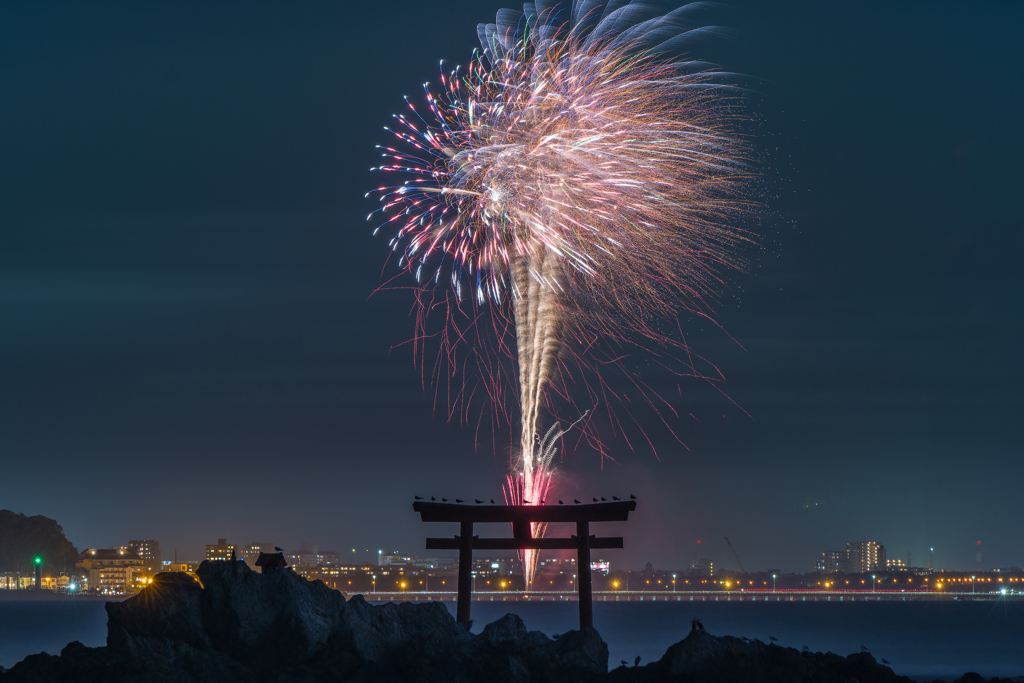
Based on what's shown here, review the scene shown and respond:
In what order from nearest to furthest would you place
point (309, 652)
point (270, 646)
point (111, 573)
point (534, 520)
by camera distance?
point (309, 652) → point (270, 646) → point (534, 520) → point (111, 573)

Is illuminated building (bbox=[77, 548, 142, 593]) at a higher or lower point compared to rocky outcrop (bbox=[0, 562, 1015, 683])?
lower

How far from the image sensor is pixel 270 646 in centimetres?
2405

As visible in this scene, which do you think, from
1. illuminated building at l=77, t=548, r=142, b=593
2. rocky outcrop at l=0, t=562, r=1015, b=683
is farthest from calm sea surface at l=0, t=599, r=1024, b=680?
illuminated building at l=77, t=548, r=142, b=593

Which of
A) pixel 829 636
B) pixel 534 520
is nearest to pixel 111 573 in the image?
pixel 829 636

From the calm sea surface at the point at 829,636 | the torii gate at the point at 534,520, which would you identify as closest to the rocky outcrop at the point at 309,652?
the torii gate at the point at 534,520

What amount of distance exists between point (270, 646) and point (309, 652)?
930 mm

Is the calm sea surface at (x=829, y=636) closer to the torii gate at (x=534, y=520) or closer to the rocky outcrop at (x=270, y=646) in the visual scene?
the torii gate at (x=534, y=520)

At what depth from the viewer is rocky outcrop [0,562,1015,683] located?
23109 mm

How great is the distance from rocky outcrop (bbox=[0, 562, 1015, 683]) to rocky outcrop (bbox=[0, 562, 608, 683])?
0.03m

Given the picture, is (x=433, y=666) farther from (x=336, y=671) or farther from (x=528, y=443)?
(x=528, y=443)

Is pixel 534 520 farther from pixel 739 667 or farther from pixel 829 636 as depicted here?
pixel 829 636

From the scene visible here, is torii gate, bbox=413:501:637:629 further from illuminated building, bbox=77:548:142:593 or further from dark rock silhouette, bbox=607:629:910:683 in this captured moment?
illuminated building, bbox=77:548:142:593

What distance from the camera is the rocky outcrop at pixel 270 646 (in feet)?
75.3

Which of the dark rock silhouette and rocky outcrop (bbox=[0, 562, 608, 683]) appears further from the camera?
the dark rock silhouette
